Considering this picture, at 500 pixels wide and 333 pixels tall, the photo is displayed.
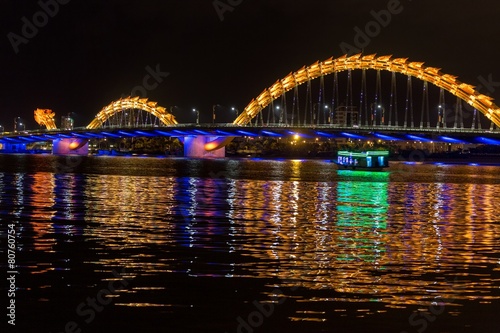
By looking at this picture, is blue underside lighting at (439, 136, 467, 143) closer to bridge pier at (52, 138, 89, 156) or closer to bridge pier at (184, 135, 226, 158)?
bridge pier at (184, 135, 226, 158)

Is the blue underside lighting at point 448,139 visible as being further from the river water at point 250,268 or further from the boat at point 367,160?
the river water at point 250,268

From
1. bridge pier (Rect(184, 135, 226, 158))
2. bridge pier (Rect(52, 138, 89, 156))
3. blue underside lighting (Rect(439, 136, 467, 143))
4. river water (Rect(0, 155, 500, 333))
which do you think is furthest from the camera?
bridge pier (Rect(52, 138, 89, 156))

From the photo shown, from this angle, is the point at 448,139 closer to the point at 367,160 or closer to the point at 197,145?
the point at 367,160

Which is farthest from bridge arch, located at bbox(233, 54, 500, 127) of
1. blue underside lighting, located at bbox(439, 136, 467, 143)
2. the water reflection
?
the water reflection

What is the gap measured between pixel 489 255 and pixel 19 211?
49.7ft

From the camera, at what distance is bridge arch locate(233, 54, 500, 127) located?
10300 centimetres

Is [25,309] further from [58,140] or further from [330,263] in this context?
[58,140]

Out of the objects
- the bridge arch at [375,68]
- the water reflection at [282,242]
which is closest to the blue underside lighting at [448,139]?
the bridge arch at [375,68]

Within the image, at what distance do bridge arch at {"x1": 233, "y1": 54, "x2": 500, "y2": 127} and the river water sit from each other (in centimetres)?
7313

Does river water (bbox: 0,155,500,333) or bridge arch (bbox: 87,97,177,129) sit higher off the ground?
bridge arch (bbox: 87,97,177,129)

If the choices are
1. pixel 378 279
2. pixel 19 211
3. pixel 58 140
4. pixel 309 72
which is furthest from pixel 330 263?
pixel 58 140

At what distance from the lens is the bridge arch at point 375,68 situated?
103 metres

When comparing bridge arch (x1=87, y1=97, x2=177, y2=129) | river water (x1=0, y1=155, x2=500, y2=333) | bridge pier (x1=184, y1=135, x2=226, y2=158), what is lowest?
river water (x1=0, y1=155, x2=500, y2=333)

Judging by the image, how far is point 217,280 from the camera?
629 inches
